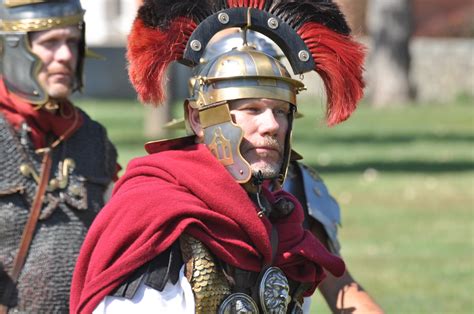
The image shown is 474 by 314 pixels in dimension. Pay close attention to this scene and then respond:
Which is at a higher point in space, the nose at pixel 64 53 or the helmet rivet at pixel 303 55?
the helmet rivet at pixel 303 55

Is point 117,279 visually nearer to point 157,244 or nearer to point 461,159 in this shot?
point 157,244

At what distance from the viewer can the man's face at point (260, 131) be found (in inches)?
186

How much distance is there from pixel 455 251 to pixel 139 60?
280 inches

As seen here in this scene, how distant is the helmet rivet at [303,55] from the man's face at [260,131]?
31 cm

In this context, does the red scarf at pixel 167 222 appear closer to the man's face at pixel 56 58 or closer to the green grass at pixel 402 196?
the green grass at pixel 402 196

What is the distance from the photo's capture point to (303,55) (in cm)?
505

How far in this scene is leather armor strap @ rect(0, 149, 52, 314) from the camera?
625 centimetres

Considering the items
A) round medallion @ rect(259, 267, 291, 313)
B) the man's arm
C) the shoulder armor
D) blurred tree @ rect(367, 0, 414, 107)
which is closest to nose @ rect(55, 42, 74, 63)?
the shoulder armor

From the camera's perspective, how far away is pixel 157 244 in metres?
4.57

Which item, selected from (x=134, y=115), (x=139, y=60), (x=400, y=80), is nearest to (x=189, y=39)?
(x=139, y=60)

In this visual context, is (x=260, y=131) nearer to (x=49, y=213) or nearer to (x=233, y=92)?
(x=233, y=92)

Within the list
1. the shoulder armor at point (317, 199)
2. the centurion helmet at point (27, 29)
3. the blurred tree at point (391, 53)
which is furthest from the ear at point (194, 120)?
the blurred tree at point (391, 53)

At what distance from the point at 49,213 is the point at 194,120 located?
167 cm

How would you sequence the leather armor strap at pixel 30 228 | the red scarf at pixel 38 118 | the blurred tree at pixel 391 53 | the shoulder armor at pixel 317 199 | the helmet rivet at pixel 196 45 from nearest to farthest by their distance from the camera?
the helmet rivet at pixel 196 45, the shoulder armor at pixel 317 199, the leather armor strap at pixel 30 228, the red scarf at pixel 38 118, the blurred tree at pixel 391 53
